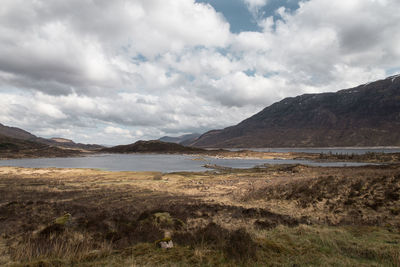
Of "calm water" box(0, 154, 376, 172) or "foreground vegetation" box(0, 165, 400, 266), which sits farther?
"calm water" box(0, 154, 376, 172)

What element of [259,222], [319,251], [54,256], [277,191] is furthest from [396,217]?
[54,256]

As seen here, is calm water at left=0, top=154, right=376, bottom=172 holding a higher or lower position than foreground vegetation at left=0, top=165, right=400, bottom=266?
lower

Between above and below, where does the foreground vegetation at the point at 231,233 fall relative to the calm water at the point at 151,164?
above

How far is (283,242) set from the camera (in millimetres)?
10375

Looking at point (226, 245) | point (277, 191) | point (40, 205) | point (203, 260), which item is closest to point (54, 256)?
point (203, 260)

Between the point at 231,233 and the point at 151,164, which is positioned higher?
the point at 231,233

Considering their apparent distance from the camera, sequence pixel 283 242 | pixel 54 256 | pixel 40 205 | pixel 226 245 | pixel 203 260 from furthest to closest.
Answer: pixel 40 205
pixel 283 242
pixel 226 245
pixel 54 256
pixel 203 260

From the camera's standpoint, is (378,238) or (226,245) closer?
(226,245)

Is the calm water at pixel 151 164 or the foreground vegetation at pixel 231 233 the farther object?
the calm water at pixel 151 164

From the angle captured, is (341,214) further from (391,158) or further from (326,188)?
(391,158)

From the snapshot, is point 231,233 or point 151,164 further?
point 151,164

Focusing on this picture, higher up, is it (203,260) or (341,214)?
(203,260)

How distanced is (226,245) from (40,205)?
69.7ft

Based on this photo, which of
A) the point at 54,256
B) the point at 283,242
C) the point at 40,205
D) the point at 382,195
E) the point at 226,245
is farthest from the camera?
the point at 40,205
